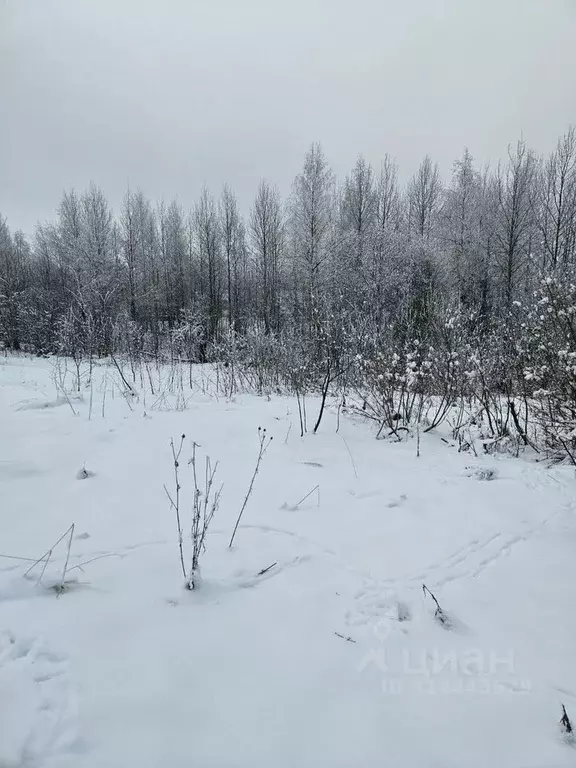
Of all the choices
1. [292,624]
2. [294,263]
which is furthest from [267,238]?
[292,624]

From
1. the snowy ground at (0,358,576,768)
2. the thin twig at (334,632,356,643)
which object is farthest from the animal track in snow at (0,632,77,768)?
the thin twig at (334,632,356,643)

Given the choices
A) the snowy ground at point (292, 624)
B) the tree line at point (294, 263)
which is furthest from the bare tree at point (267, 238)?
the snowy ground at point (292, 624)

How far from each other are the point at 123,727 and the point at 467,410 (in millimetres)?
5155

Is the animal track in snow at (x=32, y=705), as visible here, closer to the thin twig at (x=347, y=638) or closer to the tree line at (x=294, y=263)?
the thin twig at (x=347, y=638)

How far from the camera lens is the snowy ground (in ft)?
4.38

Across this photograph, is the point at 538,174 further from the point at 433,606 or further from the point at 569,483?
the point at 433,606

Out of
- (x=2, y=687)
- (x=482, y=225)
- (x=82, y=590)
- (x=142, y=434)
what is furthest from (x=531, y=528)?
(x=482, y=225)

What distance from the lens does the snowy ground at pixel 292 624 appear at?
52.5 inches

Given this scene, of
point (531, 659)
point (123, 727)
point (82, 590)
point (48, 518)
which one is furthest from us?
point (48, 518)

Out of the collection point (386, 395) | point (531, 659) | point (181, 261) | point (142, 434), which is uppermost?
point (181, 261)

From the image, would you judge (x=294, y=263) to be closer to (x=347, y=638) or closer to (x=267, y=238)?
(x=267, y=238)

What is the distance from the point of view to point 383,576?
7.34 ft

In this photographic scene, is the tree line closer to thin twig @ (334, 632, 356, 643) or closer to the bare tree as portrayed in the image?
the bare tree

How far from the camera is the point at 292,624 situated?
1.87 meters
